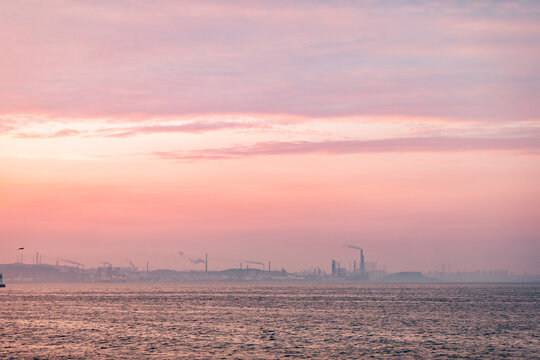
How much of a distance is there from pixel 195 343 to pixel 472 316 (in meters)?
77.2

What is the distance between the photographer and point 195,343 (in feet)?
274

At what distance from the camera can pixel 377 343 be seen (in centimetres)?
8444

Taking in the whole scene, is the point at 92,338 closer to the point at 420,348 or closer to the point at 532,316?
the point at 420,348

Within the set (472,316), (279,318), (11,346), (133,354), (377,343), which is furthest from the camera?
(472,316)

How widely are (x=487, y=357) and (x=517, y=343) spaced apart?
54.4 ft

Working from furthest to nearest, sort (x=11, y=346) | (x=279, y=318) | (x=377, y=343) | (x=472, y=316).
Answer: (x=472, y=316), (x=279, y=318), (x=377, y=343), (x=11, y=346)

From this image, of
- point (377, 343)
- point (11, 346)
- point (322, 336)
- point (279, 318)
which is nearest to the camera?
point (11, 346)

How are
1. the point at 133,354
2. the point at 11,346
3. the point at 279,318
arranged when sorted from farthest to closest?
the point at 279,318
the point at 11,346
the point at 133,354

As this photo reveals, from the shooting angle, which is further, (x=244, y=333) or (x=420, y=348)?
(x=244, y=333)

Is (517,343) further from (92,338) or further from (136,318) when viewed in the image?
(136,318)

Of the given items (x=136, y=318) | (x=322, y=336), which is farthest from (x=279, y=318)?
(x=322, y=336)

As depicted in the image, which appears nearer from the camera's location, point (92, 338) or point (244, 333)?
point (92, 338)

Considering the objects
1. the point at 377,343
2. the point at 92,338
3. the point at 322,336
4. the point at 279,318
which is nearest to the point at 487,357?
the point at 377,343

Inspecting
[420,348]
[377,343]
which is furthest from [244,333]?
[420,348]
